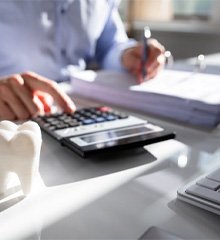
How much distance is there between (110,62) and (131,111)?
43cm

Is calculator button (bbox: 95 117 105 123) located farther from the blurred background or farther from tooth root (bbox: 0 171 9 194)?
the blurred background

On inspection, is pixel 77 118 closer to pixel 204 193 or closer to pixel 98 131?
pixel 98 131

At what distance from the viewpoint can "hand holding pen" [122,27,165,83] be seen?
2.34 feet

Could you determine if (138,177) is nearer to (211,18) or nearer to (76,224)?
(76,224)

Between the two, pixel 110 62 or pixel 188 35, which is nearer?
pixel 110 62

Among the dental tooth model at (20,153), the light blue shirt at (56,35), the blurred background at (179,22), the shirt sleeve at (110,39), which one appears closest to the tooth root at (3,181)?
the dental tooth model at (20,153)

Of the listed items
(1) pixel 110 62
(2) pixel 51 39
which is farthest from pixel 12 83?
(1) pixel 110 62

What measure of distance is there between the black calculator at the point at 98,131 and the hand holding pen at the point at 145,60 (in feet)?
0.71

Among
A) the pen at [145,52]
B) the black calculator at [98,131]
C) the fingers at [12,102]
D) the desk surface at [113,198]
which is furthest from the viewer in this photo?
the pen at [145,52]

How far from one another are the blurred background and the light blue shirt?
97 cm

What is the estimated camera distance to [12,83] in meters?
0.53

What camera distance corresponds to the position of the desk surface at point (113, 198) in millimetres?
271

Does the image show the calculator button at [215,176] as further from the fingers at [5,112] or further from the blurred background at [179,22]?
the blurred background at [179,22]

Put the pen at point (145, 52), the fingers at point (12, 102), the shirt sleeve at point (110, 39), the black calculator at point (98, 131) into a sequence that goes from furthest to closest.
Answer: the shirt sleeve at point (110, 39), the pen at point (145, 52), the fingers at point (12, 102), the black calculator at point (98, 131)
